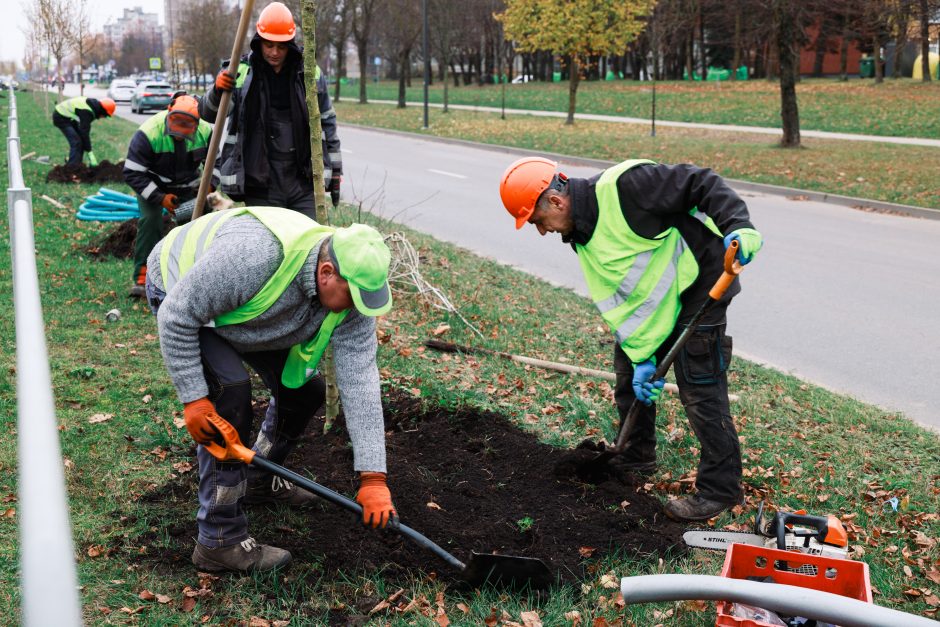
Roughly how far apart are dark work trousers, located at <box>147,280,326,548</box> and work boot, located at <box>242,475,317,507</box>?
15.3 inches

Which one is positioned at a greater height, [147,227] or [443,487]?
[147,227]

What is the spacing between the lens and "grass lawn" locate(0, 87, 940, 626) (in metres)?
3.35

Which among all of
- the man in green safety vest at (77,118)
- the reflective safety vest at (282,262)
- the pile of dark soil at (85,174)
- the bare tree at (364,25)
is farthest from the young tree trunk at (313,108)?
the bare tree at (364,25)

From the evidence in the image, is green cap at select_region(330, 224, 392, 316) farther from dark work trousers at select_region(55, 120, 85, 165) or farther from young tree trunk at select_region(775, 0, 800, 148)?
young tree trunk at select_region(775, 0, 800, 148)

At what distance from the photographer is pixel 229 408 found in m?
3.35

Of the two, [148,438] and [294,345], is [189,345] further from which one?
[148,438]

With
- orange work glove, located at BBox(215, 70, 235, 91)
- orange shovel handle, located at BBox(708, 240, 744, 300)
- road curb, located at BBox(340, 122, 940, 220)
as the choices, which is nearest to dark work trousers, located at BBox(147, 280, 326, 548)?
orange shovel handle, located at BBox(708, 240, 744, 300)

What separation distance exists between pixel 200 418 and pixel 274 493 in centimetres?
106

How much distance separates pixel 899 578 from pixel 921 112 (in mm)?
24782

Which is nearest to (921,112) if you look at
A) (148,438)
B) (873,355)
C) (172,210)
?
(873,355)

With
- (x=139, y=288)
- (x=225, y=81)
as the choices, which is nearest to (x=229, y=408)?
(x=225, y=81)

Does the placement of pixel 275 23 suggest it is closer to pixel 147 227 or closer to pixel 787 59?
pixel 147 227

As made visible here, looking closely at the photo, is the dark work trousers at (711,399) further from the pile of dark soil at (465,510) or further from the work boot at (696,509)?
the pile of dark soil at (465,510)

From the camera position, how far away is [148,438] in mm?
4715
